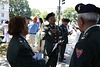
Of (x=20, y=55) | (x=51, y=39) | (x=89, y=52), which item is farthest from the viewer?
(x=51, y=39)

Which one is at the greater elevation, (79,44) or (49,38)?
(79,44)

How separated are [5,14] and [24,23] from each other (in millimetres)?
61352

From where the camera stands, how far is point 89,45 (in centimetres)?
117

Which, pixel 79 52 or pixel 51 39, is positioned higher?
pixel 79 52

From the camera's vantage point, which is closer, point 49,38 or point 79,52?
point 79,52

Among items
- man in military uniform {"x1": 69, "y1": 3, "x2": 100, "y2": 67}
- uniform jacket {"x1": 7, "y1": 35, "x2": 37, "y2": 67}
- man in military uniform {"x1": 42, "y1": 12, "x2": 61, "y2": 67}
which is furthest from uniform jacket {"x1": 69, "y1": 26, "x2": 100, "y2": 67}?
man in military uniform {"x1": 42, "y1": 12, "x2": 61, "y2": 67}

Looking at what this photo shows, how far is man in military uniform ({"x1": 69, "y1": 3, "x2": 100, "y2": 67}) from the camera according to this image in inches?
45.7

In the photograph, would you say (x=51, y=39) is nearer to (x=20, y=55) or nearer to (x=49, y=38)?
(x=49, y=38)

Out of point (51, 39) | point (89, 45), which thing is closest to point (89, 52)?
point (89, 45)

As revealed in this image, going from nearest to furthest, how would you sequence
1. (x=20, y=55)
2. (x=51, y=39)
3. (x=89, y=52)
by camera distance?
(x=89, y=52) → (x=20, y=55) → (x=51, y=39)

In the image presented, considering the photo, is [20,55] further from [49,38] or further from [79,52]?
[49,38]

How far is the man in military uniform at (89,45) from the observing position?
116 cm

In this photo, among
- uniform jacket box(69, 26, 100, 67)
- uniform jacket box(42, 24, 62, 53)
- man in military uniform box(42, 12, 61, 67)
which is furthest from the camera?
uniform jacket box(42, 24, 62, 53)

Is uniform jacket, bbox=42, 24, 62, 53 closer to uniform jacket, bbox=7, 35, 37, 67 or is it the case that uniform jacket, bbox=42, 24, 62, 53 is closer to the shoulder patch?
uniform jacket, bbox=7, 35, 37, 67
